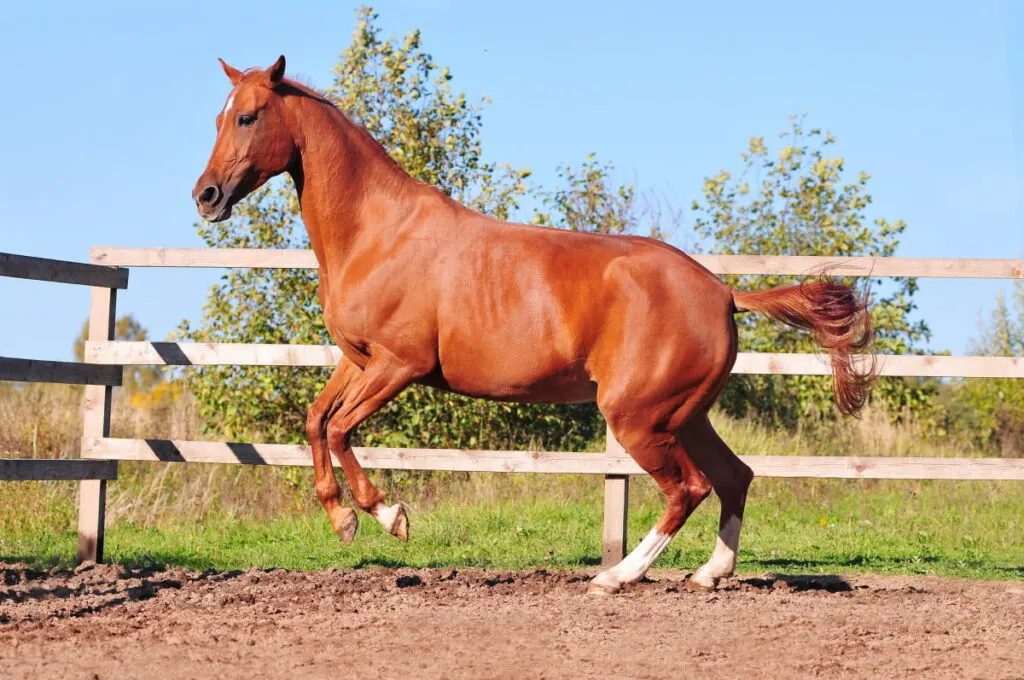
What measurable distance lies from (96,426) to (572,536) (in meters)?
3.17

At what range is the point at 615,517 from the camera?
20.9 ft

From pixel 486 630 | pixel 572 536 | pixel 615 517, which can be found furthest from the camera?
pixel 572 536

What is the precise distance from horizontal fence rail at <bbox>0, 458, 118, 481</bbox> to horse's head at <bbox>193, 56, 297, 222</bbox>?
2.01m

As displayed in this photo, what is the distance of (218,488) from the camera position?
390 inches

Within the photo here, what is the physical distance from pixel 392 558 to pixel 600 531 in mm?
1734

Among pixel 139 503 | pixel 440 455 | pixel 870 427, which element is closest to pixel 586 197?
pixel 870 427

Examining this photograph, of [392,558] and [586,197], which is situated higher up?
[586,197]

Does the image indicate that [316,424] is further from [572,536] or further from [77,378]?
[572,536]

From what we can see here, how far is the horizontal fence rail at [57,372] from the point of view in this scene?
6051mm

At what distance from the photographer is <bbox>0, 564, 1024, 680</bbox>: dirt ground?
3.62m

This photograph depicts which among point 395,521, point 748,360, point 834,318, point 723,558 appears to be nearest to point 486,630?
point 395,521

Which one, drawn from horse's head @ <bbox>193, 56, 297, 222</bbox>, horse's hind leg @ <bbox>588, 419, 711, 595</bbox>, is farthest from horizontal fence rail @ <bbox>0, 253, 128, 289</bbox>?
horse's hind leg @ <bbox>588, 419, 711, 595</bbox>

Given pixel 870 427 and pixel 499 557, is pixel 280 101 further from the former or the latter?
pixel 870 427

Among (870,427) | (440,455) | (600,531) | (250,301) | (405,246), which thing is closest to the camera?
(405,246)
